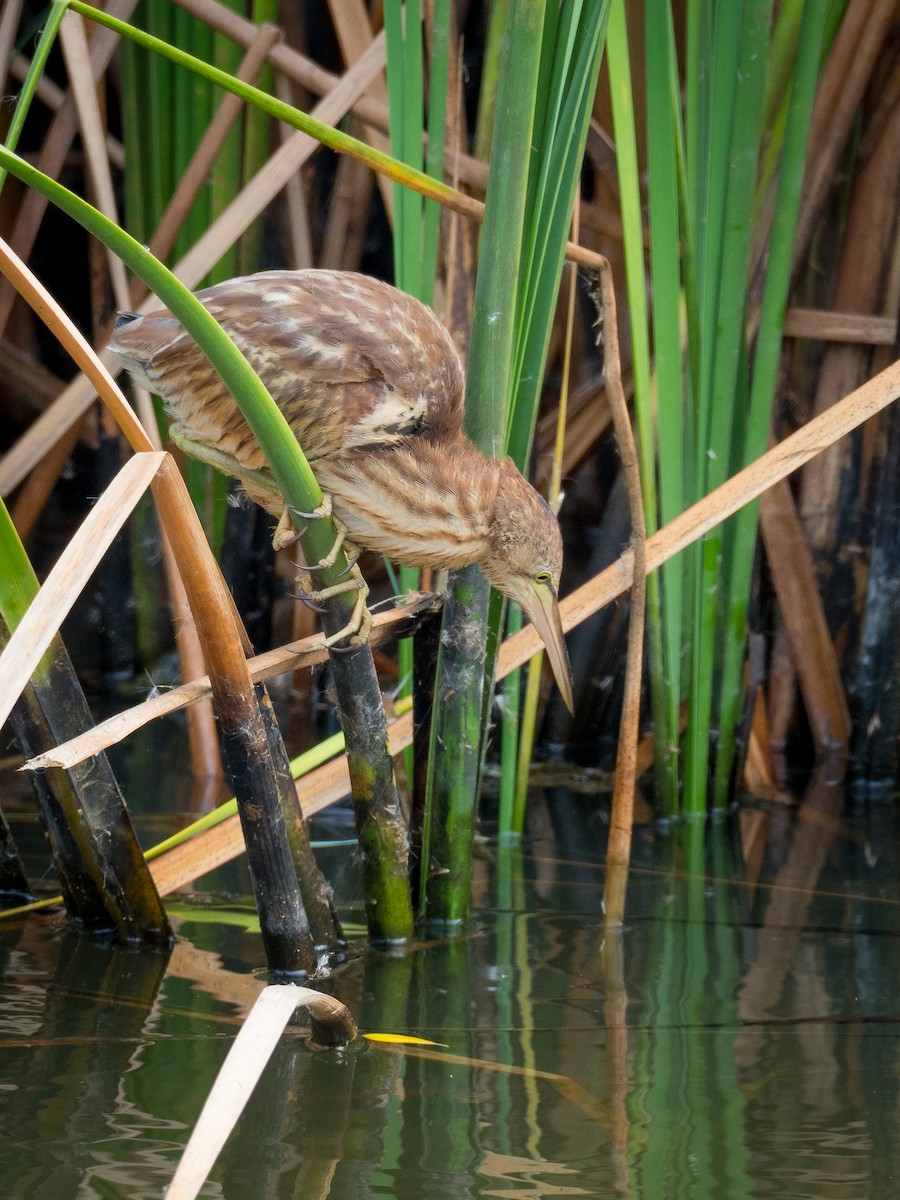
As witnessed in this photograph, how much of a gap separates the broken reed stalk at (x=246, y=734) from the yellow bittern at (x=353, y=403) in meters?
0.26

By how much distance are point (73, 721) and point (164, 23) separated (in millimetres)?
1749

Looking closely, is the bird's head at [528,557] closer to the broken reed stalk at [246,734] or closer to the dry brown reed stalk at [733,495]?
the dry brown reed stalk at [733,495]

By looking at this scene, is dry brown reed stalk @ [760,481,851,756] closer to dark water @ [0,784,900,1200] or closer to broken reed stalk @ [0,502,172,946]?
dark water @ [0,784,900,1200]

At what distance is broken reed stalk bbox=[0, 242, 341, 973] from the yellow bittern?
26 centimetres

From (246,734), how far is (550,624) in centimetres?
59

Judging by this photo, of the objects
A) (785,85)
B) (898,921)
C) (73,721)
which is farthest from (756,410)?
(73,721)

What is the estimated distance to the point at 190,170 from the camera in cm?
282

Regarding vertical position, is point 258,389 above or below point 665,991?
above

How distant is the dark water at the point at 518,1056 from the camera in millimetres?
1251

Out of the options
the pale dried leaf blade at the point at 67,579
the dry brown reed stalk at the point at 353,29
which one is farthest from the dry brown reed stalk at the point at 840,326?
the pale dried leaf blade at the point at 67,579

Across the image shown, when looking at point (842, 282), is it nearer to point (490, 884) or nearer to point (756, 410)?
point (756, 410)

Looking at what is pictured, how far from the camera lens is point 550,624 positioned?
1.99 meters

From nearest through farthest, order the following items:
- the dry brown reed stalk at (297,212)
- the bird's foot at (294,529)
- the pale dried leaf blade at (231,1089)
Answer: the pale dried leaf blade at (231,1089), the bird's foot at (294,529), the dry brown reed stalk at (297,212)

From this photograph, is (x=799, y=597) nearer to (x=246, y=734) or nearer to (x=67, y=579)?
(x=246, y=734)
